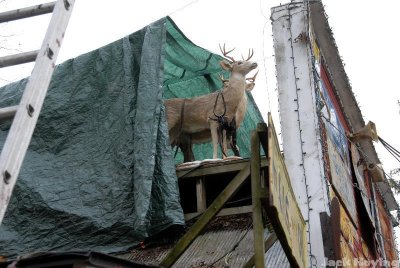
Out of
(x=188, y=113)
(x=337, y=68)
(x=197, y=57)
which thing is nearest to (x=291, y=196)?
(x=188, y=113)

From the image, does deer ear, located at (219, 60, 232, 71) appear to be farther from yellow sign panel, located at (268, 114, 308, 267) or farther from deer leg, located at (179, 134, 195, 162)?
yellow sign panel, located at (268, 114, 308, 267)

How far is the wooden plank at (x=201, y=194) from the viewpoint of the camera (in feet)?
23.5

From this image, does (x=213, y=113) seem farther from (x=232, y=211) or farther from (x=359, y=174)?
(x=359, y=174)

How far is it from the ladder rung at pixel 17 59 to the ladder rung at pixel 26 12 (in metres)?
0.31

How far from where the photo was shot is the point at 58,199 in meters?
6.72

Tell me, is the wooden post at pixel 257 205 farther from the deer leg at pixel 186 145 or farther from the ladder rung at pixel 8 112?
the deer leg at pixel 186 145

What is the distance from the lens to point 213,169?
7.24 metres

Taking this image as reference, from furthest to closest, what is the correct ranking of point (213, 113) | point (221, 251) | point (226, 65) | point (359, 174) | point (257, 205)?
point (359, 174) < point (226, 65) < point (213, 113) < point (221, 251) < point (257, 205)

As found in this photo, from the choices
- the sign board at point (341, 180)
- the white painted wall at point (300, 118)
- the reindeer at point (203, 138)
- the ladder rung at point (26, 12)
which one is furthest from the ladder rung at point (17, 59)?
the sign board at point (341, 180)

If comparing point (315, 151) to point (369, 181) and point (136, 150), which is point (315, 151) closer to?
point (136, 150)

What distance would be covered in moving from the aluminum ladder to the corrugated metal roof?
3254 millimetres

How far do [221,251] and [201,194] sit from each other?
1.18 meters

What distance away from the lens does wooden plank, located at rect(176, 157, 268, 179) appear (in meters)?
7.10

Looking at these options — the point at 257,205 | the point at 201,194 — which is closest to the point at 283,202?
the point at 257,205
